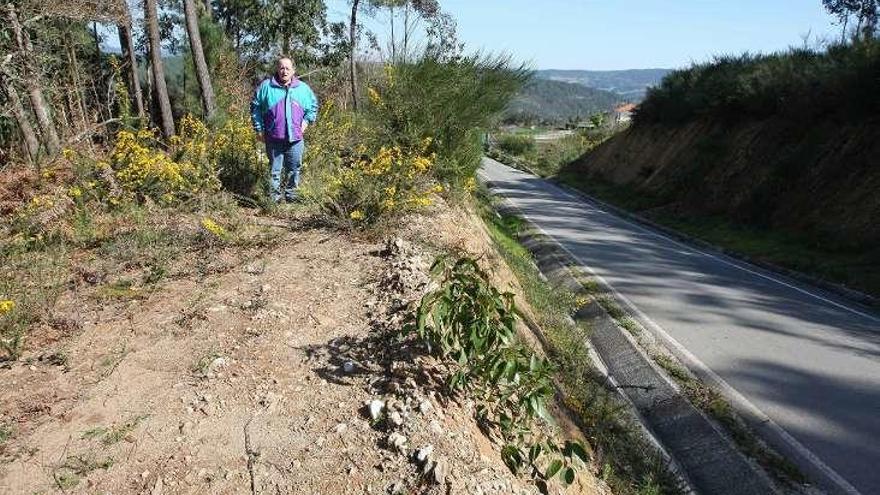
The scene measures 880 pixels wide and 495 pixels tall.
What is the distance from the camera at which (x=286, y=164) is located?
23.7 ft

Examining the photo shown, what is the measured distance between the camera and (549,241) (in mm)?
15094

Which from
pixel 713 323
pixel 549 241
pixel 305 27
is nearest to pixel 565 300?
pixel 713 323

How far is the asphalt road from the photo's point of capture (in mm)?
5707

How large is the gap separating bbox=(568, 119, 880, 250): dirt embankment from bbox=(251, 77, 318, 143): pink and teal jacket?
12.2m

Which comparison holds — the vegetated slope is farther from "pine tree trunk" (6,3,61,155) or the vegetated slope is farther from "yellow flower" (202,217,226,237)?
"pine tree trunk" (6,3,61,155)

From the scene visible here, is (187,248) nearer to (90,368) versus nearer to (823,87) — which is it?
(90,368)

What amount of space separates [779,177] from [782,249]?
13.4 ft

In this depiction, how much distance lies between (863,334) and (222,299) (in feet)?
28.1

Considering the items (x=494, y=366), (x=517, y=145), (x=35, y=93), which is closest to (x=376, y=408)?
(x=494, y=366)

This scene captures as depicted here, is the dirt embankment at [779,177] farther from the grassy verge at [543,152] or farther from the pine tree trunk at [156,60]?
the grassy verge at [543,152]

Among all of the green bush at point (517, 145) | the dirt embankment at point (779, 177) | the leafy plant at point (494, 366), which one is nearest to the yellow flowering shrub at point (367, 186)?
the leafy plant at point (494, 366)

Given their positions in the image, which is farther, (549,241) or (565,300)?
(549,241)

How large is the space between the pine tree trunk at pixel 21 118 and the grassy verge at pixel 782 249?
13.3m

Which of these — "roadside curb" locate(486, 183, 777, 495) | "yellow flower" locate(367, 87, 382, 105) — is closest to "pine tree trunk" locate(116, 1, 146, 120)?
"yellow flower" locate(367, 87, 382, 105)
